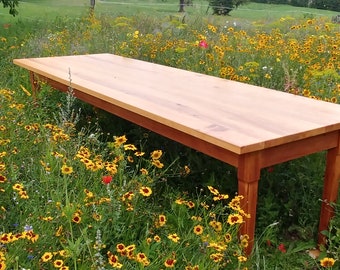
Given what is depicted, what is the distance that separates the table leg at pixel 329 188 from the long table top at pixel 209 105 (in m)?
0.20

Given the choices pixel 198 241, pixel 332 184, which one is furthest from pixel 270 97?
pixel 198 241

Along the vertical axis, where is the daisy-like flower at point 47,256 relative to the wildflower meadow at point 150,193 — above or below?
above

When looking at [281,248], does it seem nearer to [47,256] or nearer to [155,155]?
[155,155]

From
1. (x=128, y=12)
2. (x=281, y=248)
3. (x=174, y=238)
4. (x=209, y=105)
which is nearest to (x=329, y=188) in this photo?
(x=281, y=248)

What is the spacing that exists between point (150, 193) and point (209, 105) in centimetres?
77

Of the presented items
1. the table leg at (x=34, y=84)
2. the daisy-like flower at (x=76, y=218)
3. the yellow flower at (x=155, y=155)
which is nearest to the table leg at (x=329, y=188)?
the yellow flower at (x=155, y=155)

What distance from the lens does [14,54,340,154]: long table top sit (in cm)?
217

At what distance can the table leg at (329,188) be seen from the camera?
8.17ft

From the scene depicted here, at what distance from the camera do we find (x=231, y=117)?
7.95ft

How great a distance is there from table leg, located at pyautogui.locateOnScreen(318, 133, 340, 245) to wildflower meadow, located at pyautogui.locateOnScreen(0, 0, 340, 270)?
43mm

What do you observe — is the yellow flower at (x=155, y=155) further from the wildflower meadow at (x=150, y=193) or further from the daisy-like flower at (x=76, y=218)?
the daisy-like flower at (x=76, y=218)

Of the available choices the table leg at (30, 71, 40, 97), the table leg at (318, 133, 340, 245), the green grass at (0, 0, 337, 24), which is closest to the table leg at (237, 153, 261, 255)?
the table leg at (318, 133, 340, 245)

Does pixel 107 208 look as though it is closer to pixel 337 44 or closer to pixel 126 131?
pixel 126 131

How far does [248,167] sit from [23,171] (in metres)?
1.14
